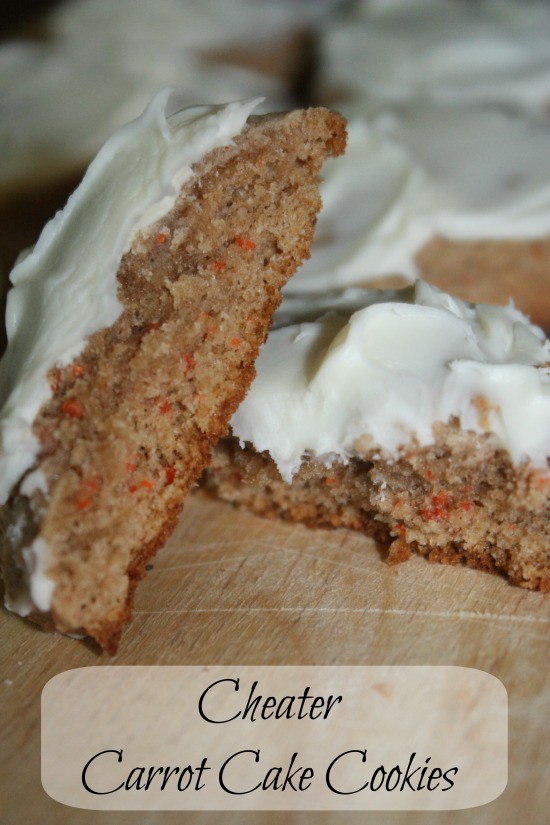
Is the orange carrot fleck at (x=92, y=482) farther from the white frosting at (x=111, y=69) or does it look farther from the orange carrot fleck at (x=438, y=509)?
the white frosting at (x=111, y=69)

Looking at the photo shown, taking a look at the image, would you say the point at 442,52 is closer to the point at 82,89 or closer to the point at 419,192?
the point at 419,192

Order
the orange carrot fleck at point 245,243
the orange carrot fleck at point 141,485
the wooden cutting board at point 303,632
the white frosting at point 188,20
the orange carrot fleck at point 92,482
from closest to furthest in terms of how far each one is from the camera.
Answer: the wooden cutting board at point 303,632
the orange carrot fleck at point 92,482
the orange carrot fleck at point 141,485
the orange carrot fleck at point 245,243
the white frosting at point 188,20

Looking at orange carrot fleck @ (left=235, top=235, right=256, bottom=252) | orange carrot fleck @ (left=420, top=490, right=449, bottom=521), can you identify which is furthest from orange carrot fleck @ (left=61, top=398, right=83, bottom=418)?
orange carrot fleck @ (left=420, top=490, right=449, bottom=521)

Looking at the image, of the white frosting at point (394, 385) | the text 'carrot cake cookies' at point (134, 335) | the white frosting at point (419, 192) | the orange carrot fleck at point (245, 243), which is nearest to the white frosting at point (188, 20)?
the white frosting at point (419, 192)

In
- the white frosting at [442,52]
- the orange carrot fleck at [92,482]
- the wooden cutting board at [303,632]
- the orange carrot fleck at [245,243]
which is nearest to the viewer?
the wooden cutting board at [303,632]

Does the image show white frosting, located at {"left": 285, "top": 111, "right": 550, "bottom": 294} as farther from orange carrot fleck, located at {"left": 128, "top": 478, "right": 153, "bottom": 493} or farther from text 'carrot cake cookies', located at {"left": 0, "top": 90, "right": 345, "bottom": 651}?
orange carrot fleck, located at {"left": 128, "top": 478, "right": 153, "bottom": 493}

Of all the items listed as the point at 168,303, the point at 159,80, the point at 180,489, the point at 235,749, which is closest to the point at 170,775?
the point at 235,749

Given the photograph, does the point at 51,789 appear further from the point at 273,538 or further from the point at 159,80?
the point at 159,80
